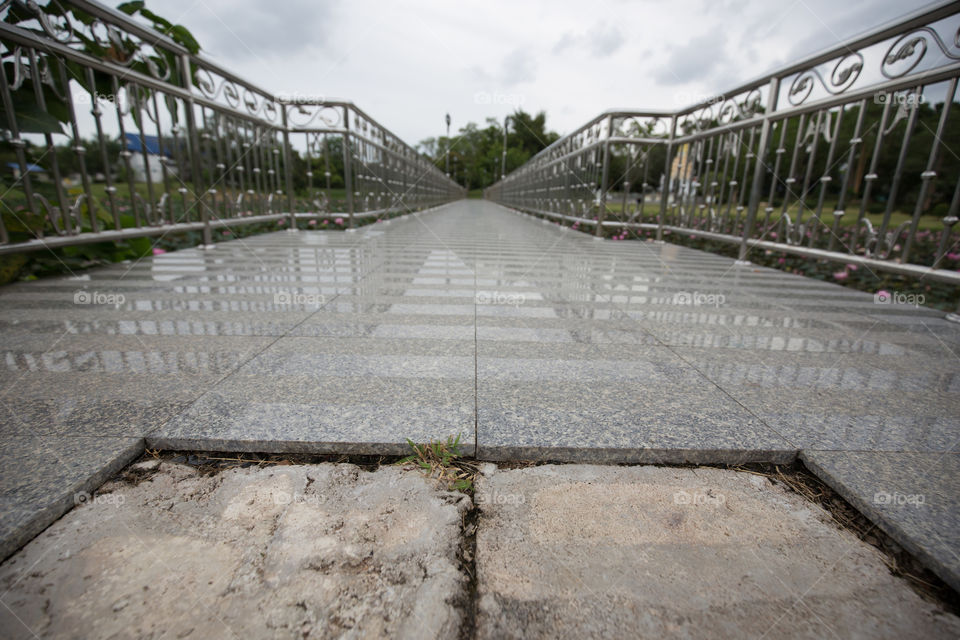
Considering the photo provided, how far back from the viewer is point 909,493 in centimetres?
123

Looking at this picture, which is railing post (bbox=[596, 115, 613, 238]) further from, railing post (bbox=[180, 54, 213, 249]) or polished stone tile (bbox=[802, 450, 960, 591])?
polished stone tile (bbox=[802, 450, 960, 591])

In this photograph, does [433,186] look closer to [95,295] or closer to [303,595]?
[95,295]

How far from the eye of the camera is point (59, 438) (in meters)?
1.37

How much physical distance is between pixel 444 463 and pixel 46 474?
1.09 meters

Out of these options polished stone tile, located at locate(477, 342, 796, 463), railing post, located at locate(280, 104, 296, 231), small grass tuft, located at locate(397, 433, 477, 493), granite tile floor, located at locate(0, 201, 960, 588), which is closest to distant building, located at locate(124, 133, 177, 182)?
granite tile floor, located at locate(0, 201, 960, 588)

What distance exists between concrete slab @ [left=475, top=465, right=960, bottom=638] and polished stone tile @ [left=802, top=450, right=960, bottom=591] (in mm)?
107

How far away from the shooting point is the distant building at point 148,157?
4.05 metres

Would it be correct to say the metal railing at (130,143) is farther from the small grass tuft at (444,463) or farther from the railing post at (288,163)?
the small grass tuft at (444,463)

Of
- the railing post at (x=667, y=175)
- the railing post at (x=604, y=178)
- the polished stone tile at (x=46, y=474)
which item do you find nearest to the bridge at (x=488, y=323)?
the polished stone tile at (x=46, y=474)

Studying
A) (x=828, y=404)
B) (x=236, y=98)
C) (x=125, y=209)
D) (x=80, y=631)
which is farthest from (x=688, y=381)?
(x=125, y=209)

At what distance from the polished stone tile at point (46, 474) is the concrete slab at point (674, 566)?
1060 mm

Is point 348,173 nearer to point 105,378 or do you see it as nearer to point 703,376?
point 105,378

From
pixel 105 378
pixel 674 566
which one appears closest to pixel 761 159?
pixel 674 566

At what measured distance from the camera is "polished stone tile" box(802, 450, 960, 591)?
1038mm
